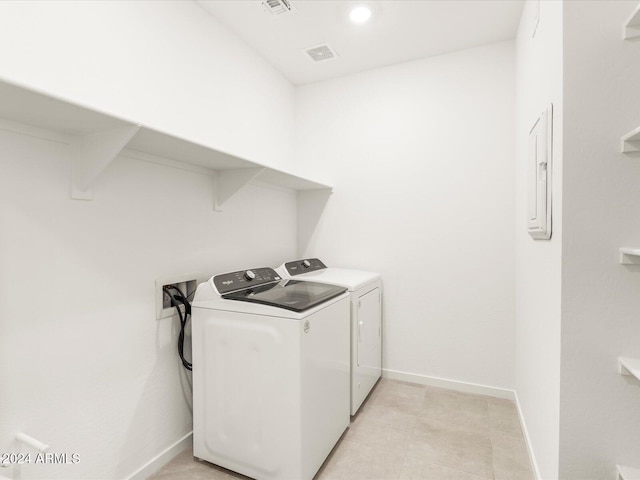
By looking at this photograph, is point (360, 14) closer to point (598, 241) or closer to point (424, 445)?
point (598, 241)

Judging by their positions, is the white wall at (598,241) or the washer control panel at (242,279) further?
the washer control panel at (242,279)

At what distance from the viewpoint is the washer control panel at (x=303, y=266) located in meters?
2.47

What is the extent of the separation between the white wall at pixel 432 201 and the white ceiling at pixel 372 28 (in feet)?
0.55

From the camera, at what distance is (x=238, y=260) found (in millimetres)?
2291

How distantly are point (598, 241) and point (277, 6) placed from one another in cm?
213

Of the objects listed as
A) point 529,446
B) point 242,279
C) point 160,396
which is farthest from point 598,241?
point 160,396

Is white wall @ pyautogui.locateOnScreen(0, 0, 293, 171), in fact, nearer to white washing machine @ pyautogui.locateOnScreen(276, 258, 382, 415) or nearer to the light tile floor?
white washing machine @ pyautogui.locateOnScreen(276, 258, 382, 415)

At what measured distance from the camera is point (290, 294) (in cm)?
181

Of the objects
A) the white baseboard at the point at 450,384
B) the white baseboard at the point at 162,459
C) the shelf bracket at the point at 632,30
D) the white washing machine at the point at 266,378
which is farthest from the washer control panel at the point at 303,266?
the shelf bracket at the point at 632,30

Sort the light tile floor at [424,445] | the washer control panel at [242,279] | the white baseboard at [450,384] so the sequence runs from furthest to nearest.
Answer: the white baseboard at [450,384] → the washer control panel at [242,279] → the light tile floor at [424,445]

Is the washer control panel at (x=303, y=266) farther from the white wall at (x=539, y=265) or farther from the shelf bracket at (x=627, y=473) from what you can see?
the shelf bracket at (x=627, y=473)

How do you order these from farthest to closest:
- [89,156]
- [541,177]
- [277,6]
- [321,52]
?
[321,52] < [277,6] < [541,177] < [89,156]

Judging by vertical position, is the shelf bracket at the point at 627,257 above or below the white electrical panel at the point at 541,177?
below

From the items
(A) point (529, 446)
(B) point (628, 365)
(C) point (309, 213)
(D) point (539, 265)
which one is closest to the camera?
(B) point (628, 365)
